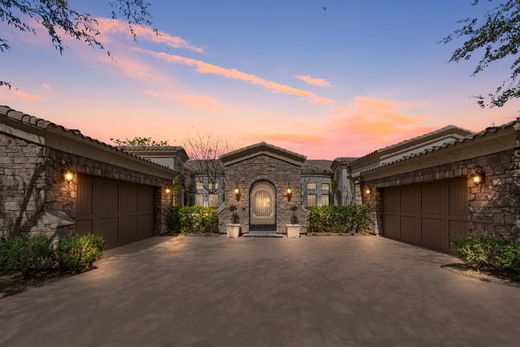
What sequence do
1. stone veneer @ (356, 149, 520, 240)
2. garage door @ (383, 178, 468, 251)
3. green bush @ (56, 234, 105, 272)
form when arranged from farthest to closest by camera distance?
garage door @ (383, 178, 468, 251) < stone veneer @ (356, 149, 520, 240) < green bush @ (56, 234, 105, 272)

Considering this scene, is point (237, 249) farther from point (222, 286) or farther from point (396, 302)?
point (396, 302)

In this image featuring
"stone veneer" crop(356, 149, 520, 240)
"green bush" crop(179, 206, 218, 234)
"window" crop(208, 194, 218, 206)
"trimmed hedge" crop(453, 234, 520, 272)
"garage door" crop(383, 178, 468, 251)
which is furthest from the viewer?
"window" crop(208, 194, 218, 206)

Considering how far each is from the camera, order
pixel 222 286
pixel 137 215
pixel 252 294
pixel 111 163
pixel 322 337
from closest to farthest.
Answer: pixel 322 337 → pixel 252 294 → pixel 222 286 → pixel 111 163 → pixel 137 215

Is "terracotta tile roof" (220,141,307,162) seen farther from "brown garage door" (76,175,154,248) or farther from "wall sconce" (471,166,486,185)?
"wall sconce" (471,166,486,185)

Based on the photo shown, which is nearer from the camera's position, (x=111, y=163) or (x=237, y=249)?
(x=111, y=163)

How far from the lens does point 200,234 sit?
672 inches

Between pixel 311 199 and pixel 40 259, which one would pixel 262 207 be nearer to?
pixel 40 259

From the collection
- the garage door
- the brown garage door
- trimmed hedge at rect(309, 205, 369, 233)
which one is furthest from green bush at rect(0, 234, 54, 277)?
trimmed hedge at rect(309, 205, 369, 233)

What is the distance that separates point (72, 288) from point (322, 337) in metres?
5.17

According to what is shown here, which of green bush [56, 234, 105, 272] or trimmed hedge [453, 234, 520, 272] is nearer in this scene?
trimmed hedge [453, 234, 520, 272]

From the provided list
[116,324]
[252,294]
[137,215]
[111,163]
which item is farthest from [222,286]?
[137,215]

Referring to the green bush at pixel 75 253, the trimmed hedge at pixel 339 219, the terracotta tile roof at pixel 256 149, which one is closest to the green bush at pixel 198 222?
the terracotta tile roof at pixel 256 149

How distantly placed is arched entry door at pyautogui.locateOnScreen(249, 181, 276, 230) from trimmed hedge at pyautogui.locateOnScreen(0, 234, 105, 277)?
10.8 metres

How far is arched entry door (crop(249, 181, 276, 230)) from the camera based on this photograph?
18562 mm
